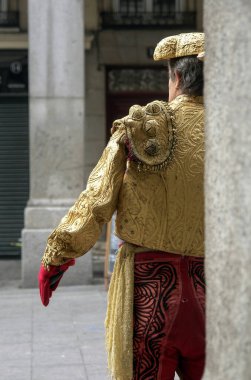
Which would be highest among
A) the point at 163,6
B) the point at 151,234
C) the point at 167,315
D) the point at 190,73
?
the point at 163,6

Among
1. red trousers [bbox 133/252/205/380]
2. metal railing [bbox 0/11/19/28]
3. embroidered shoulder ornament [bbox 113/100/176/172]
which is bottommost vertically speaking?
red trousers [bbox 133/252/205/380]

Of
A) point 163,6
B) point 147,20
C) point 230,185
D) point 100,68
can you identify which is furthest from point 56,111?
point 230,185

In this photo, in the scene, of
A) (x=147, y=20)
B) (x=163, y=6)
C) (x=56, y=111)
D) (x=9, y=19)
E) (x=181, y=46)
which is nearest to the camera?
(x=181, y=46)

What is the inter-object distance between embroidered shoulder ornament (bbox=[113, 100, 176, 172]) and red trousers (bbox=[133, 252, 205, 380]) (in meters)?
0.37

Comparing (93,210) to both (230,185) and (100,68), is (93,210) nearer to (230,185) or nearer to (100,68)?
(230,185)

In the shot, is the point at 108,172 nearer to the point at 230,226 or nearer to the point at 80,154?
the point at 230,226

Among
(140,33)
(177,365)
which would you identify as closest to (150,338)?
(177,365)

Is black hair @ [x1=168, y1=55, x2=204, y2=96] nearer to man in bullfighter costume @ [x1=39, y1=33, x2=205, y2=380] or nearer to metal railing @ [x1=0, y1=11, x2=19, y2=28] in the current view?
man in bullfighter costume @ [x1=39, y1=33, x2=205, y2=380]

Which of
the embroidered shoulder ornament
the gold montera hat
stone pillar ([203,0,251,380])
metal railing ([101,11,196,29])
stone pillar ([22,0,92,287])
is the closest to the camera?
stone pillar ([203,0,251,380])

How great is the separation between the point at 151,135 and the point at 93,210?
36 cm

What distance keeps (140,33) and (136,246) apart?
37.1 feet

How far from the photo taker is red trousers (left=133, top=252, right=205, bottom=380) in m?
3.79

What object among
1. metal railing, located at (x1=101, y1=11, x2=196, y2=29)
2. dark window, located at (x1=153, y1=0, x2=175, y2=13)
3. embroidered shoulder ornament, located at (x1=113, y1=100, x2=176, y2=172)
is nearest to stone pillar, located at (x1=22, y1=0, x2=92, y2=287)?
metal railing, located at (x1=101, y1=11, x2=196, y2=29)

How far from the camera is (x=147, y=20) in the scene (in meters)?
15.0
